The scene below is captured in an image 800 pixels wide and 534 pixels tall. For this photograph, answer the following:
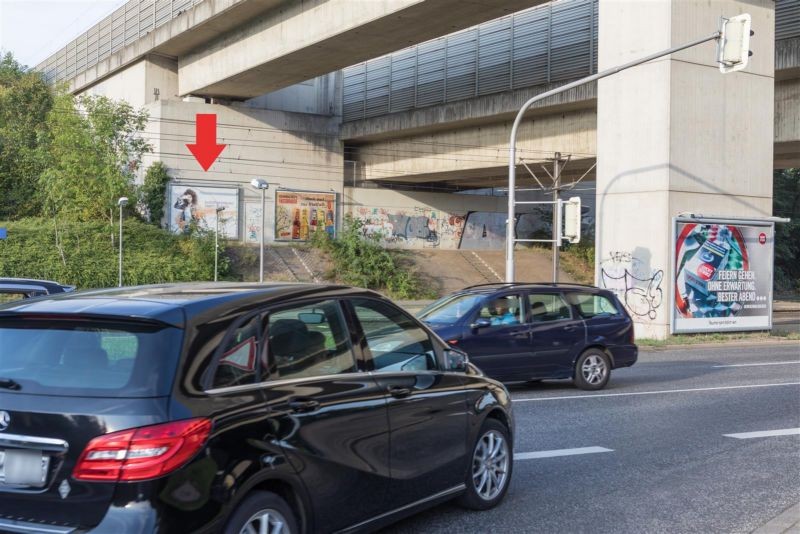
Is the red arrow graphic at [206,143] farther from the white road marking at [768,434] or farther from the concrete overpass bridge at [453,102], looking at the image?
the white road marking at [768,434]

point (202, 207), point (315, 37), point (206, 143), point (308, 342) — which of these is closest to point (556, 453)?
point (308, 342)

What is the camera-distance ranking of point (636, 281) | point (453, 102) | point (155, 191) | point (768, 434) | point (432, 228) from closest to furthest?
1. point (768, 434)
2. point (636, 281)
3. point (453, 102)
4. point (155, 191)
5. point (432, 228)

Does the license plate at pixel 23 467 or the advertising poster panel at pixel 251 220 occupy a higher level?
the advertising poster panel at pixel 251 220

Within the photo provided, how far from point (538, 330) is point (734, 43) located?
7.38 meters

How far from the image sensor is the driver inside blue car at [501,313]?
12258mm

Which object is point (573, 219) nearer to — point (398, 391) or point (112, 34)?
point (398, 391)

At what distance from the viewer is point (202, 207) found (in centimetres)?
4053

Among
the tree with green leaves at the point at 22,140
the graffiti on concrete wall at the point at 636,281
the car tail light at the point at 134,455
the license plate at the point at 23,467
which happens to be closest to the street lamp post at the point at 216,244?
the tree with green leaves at the point at 22,140

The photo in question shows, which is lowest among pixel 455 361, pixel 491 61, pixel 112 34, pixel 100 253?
pixel 455 361

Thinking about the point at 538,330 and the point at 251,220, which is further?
the point at 251,220

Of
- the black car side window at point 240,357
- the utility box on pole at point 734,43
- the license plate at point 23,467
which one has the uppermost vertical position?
the utility box on pole at point 734,43

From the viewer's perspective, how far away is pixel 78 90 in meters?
50.5

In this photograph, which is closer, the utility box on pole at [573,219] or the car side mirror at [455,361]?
the car side mirror at [455,361]

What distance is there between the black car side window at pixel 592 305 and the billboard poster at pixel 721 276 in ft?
34.0
